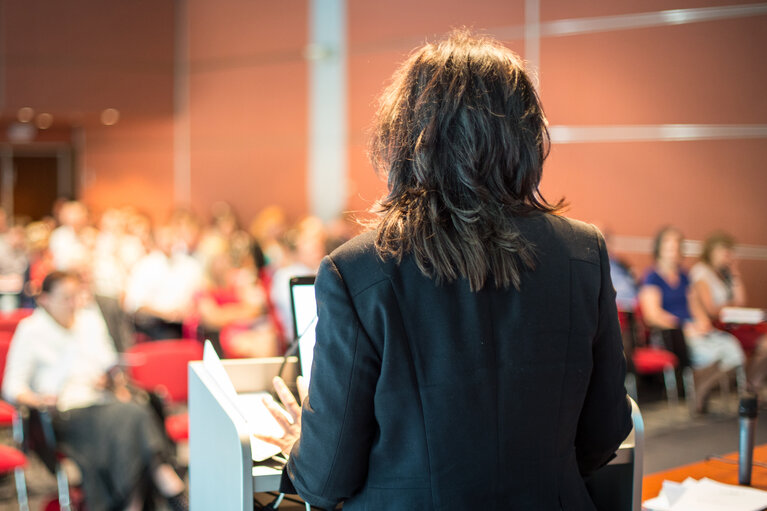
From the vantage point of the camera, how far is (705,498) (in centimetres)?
214

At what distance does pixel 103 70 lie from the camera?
11.4m

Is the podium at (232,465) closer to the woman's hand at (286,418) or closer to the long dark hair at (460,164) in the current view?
the woman's hand at (286,418)

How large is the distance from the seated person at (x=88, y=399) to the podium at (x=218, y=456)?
1.76m

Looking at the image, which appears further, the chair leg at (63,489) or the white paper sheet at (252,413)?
the chair leg at (63,489)

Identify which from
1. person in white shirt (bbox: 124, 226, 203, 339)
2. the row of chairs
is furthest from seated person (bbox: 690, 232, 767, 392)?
person in white shirt (bbox: 124, 226, 203, 339)

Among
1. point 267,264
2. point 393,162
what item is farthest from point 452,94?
point 267,264

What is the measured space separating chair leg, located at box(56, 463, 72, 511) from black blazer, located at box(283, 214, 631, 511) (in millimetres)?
2799

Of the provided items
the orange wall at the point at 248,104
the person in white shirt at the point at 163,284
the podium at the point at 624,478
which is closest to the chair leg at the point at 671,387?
the person in white shirt at the point at 163,284

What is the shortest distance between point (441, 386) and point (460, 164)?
0.38 m

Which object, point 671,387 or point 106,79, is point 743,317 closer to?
point 671,387

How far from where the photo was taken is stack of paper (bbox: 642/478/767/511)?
2070 mm

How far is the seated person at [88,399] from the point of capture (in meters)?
3.80

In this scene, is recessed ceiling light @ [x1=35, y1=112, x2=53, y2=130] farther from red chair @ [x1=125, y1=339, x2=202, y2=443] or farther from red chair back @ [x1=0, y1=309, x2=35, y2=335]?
red chair @ [x1=125, y1=339, x2=202, y2=443]

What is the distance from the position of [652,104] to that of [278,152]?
5094 millimetres
